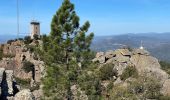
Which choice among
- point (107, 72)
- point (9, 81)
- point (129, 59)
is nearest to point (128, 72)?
point (107, 72)

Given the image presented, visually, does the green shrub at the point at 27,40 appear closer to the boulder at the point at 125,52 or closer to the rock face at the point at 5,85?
the boulder at the point at 125,52

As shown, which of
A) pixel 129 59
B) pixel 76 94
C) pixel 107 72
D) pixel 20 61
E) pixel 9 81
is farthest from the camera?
pixel 20 61

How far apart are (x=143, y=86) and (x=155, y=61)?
1737cm

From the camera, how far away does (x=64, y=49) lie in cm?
3319

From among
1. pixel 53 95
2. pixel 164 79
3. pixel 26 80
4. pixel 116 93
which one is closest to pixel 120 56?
pixel 164 79

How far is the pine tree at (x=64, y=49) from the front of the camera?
32.1 meters

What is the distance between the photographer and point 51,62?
33312 millimetres

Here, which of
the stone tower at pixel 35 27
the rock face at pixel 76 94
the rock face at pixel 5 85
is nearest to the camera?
the rock face at pixel 5 85

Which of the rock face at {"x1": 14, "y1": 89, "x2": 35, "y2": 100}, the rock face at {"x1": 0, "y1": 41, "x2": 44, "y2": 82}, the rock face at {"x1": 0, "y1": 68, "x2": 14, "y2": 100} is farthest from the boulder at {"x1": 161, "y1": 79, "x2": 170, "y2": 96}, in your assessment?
the rock face at {"x1": 0, "y1": 41, "x2": 44, "y2": 82}

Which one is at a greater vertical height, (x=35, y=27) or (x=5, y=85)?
(x=35, y=27)

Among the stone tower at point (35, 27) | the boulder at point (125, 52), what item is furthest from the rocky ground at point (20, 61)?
the boulder at point (125, 52)

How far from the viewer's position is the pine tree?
105ft

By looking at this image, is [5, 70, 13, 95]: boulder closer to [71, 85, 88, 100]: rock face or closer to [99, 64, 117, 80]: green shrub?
[71, 85, 88, 100]: rock face

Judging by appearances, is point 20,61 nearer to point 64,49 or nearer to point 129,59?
point 129,59
